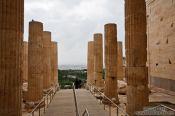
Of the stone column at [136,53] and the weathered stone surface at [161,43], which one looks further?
the weathered stone surface at [161,43]

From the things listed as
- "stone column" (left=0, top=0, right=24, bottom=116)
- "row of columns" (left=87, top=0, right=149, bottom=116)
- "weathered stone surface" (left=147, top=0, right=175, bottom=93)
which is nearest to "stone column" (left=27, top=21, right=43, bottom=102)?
"row of columns" (left=87, top=0, right=149, bottom=116)

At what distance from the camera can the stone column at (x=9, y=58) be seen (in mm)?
9078

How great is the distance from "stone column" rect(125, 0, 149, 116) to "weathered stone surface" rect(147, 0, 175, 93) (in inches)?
340

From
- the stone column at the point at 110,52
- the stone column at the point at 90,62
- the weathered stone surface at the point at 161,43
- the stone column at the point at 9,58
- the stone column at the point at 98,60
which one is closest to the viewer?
the stone column at the point at 9,58

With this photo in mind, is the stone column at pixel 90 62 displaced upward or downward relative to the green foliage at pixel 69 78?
upward

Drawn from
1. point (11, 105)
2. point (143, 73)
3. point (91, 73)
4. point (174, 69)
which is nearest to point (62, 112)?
point (143, 73)

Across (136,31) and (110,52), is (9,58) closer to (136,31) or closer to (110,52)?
(136,31)

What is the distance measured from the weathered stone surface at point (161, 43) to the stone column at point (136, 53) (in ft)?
28.4

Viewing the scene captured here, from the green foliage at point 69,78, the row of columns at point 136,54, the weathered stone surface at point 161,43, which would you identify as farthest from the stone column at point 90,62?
the row of columns at point 136,54

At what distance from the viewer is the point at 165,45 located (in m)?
23.2

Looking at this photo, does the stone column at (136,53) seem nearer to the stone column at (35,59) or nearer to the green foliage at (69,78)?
the stone column at (35,59)

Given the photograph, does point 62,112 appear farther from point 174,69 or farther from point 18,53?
point 174,69

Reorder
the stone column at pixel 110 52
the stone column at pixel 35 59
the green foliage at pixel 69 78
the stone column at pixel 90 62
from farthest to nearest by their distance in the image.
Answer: the green foliage at pixel 69 78
the stone column at pixel 90 62
the stone column at pixel 110 52
the stone column at pixel 35 59

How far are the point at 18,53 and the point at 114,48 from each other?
12556 mm
